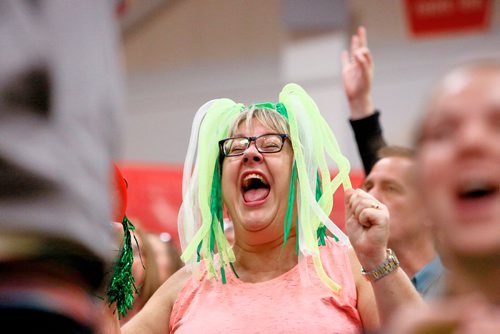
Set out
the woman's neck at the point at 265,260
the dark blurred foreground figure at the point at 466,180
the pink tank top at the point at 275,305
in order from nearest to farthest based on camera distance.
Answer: the dark blurred foreground figure at the point at 466,180, the pink tank top at the point at 275,305, the woman's neck at the point at 265,260

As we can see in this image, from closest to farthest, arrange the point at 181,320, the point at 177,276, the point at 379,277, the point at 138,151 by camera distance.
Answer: the point at 379,277 < the point at 181,320 < the point at 177,276 < the point at 138,151

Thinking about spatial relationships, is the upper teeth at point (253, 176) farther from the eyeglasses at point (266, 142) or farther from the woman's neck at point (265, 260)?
the woman's neck at point (265, 260)

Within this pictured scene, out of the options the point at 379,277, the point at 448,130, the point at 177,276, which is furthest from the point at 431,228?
the point at 177,276

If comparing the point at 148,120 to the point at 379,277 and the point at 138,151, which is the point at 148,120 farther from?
the point at 379,277

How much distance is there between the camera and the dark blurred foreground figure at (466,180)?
0.62 m

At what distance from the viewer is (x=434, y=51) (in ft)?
22.2

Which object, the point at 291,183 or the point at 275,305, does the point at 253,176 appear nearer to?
the point at 291,183

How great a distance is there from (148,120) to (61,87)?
7.28 metres

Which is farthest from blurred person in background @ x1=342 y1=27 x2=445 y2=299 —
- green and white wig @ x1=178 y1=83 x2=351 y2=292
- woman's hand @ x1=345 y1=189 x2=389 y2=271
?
woman's hand @ x1=345 y1=189 x2=389 y2=271

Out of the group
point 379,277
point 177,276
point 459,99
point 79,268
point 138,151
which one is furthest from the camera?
point 138,151

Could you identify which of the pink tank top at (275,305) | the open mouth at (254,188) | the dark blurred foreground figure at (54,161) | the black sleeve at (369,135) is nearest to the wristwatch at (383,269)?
the pink tank top at (275,305)

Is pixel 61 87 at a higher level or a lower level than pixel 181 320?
→ higher

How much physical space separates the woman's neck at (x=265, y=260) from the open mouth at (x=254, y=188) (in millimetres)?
123

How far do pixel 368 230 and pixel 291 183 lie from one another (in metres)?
0.47
